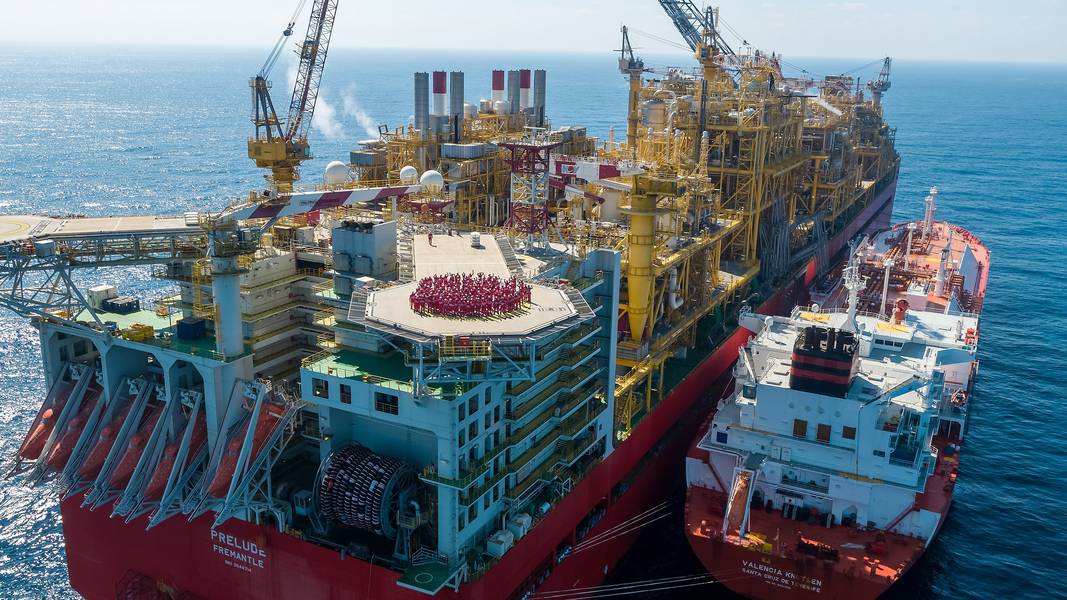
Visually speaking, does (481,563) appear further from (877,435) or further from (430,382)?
(877,435)

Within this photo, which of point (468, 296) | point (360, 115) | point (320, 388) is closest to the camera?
point (320, 388)

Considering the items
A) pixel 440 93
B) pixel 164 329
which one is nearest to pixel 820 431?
pixel 164 329

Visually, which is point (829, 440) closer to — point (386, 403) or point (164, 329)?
point (386, 403)

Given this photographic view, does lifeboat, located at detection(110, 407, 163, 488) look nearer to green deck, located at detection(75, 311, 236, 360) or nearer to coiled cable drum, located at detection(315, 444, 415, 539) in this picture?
green deck, located at detection(75, 311, 236, 360)

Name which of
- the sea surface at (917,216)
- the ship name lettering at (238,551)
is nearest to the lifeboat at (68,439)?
the sea surface at (917,216)

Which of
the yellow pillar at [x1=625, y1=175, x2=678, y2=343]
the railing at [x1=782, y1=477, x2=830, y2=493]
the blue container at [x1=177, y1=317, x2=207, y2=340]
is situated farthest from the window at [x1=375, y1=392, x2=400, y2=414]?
the railing at [x1=782, y1=477, x2=830, y2=493]

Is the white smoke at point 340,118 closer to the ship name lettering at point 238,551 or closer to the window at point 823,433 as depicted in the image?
the window at point 823,433

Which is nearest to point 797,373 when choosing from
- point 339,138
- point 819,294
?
point 819,294
